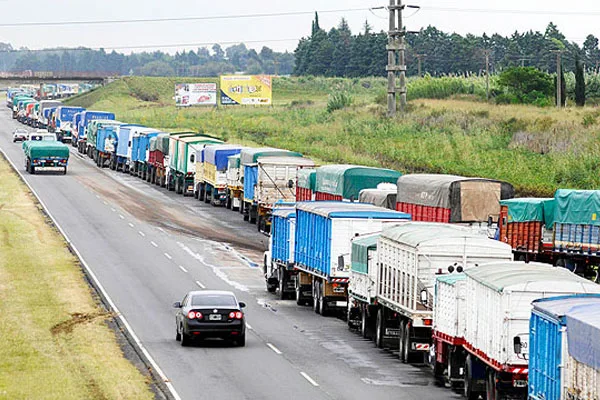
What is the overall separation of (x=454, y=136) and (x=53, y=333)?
60.8 meters

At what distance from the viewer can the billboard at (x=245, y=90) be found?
164 metres

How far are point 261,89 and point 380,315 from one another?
429 ft

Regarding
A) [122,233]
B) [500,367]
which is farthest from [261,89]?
[500,367]

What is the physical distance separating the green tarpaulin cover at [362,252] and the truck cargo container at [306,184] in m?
25.5

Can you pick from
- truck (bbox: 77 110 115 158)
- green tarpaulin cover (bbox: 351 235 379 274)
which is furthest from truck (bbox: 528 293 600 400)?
truck (bbox: 77 110 115 158)

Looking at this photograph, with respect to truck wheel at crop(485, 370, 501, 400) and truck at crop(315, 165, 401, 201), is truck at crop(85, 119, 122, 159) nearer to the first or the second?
truck at crop(315, 165, 401, 201)

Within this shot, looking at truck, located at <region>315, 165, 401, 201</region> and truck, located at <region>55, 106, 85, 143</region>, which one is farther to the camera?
truck, located at <region>55, 106, 85, 143</region>

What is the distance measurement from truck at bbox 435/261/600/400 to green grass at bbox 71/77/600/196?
137ft

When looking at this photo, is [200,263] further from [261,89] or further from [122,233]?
[261,89]

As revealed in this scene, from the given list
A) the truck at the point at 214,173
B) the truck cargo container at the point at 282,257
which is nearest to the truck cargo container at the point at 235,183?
the truck at the point at 214,173

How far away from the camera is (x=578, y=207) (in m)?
48.9

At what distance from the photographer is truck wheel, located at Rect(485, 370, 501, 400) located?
2453 cm

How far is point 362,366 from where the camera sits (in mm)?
31609

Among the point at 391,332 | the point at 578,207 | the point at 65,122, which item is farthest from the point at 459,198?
the point at 65,122
